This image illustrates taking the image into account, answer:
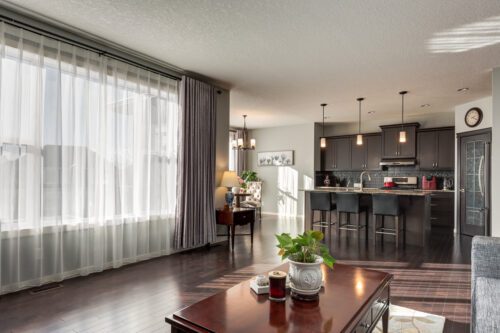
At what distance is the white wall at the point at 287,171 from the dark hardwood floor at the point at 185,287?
3.88 meters

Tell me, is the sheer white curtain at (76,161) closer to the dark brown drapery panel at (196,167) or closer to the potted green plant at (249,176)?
the dark brown drapery panel at (196,167)

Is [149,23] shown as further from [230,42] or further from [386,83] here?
[386,83]

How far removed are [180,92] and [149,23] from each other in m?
1.47

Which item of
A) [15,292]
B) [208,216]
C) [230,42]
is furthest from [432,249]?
[15,292]

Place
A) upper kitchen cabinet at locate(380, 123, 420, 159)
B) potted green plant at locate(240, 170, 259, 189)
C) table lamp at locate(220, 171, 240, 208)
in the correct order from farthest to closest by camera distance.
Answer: potted green plant at locate(240, 170, 259, 189) < upper kitchen cabinet at locate(380, 123, 420, 159) < table lamp at locate(220, 171, 240, 208)

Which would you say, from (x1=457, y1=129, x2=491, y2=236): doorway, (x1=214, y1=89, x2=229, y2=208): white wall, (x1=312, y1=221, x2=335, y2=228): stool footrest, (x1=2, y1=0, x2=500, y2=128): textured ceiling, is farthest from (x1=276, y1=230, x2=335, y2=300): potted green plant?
(x1=457, y1=129, x2=491, y2=236): doorway

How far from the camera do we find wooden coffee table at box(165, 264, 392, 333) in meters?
1.44

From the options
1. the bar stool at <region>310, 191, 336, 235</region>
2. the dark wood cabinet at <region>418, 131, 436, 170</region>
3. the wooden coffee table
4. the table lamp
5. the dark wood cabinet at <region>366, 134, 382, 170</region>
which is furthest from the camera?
the dark wood cabinet at <region>366, 134, 382, 170</region>

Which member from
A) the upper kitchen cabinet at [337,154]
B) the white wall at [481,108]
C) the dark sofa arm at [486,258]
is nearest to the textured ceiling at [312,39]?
the white wall at [481,108]

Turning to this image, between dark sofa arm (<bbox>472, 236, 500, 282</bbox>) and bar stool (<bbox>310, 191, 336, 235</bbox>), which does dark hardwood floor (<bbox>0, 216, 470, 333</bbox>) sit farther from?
bar stool (<bbox>310, 191, 336, 235</bbox>)

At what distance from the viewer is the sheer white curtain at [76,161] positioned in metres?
2.95

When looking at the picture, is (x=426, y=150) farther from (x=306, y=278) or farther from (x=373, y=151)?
(x=306, y=278)

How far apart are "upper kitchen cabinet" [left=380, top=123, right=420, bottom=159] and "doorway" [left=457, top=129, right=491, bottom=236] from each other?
110 cm

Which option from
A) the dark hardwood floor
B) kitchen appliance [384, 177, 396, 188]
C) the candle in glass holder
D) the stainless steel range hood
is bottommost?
the dark hardwood floor
